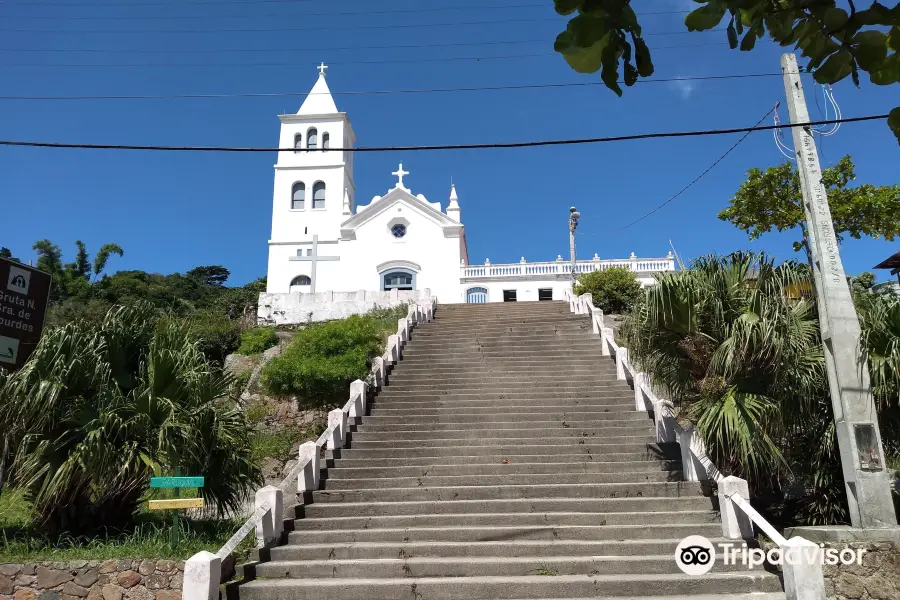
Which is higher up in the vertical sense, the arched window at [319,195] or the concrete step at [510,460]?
the arched window at [319,195]

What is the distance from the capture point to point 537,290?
33.3 m

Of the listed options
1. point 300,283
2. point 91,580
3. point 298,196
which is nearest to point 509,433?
point 91,580

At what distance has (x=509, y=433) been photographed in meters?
12.4

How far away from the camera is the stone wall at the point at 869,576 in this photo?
708cm

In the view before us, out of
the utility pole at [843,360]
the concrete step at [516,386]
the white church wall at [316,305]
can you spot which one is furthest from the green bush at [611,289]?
the utility pole at [843,360]

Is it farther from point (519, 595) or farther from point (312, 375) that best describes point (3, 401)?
point (312, 375)

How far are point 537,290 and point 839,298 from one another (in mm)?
24871

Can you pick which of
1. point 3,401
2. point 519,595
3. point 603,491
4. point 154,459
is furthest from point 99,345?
point 603,491

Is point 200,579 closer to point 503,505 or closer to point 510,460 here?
point 503,505

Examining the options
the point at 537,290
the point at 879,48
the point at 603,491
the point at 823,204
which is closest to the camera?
the point at 879,48

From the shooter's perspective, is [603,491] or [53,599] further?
[603,491]

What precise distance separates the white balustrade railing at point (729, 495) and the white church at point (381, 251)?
621 inches
